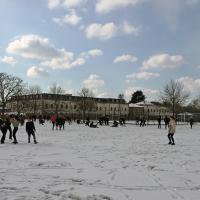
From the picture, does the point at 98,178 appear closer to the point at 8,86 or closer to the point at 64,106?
the point at 8,86

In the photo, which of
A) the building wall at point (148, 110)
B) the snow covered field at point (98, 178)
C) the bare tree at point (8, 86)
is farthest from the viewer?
the building wall at point (148, 110)

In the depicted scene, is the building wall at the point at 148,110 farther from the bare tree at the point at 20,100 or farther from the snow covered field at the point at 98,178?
the snow covered field at the point at 98,178

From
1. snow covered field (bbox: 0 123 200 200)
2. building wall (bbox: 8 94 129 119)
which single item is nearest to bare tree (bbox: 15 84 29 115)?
building wall (bbox: 8 94 129 119)

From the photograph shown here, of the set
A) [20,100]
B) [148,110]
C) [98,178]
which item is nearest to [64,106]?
[148,110]

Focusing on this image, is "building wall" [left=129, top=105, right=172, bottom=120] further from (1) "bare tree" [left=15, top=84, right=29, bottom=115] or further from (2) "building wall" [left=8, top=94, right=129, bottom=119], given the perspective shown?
(1) "bare tree" [left=15, top=84, right=29, bottom=115]

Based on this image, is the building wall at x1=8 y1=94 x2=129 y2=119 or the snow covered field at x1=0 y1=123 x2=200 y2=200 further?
the building wall at x1=8 y1=94 x2=129 y2=119

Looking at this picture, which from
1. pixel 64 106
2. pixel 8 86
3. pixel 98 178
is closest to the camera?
pixel 98 178

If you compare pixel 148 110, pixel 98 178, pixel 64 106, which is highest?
pixel 64 106

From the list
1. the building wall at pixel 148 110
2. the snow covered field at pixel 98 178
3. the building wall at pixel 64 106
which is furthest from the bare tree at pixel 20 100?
the snow covered field at pixel 98 178

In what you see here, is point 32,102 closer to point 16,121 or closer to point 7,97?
point 7,97

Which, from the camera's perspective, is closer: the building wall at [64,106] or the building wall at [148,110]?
the building wall at [64,106]

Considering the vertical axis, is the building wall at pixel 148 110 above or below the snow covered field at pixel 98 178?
above

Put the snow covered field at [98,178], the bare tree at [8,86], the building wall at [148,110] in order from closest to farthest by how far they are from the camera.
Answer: the snow covered field at [98,178] < the bare tree at [8,86] < the building wall at [148,110]

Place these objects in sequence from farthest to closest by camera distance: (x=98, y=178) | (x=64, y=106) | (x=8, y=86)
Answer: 1. (x=64, y=106)
2. (x=8, y=86)
3. (x=98, y=178)
